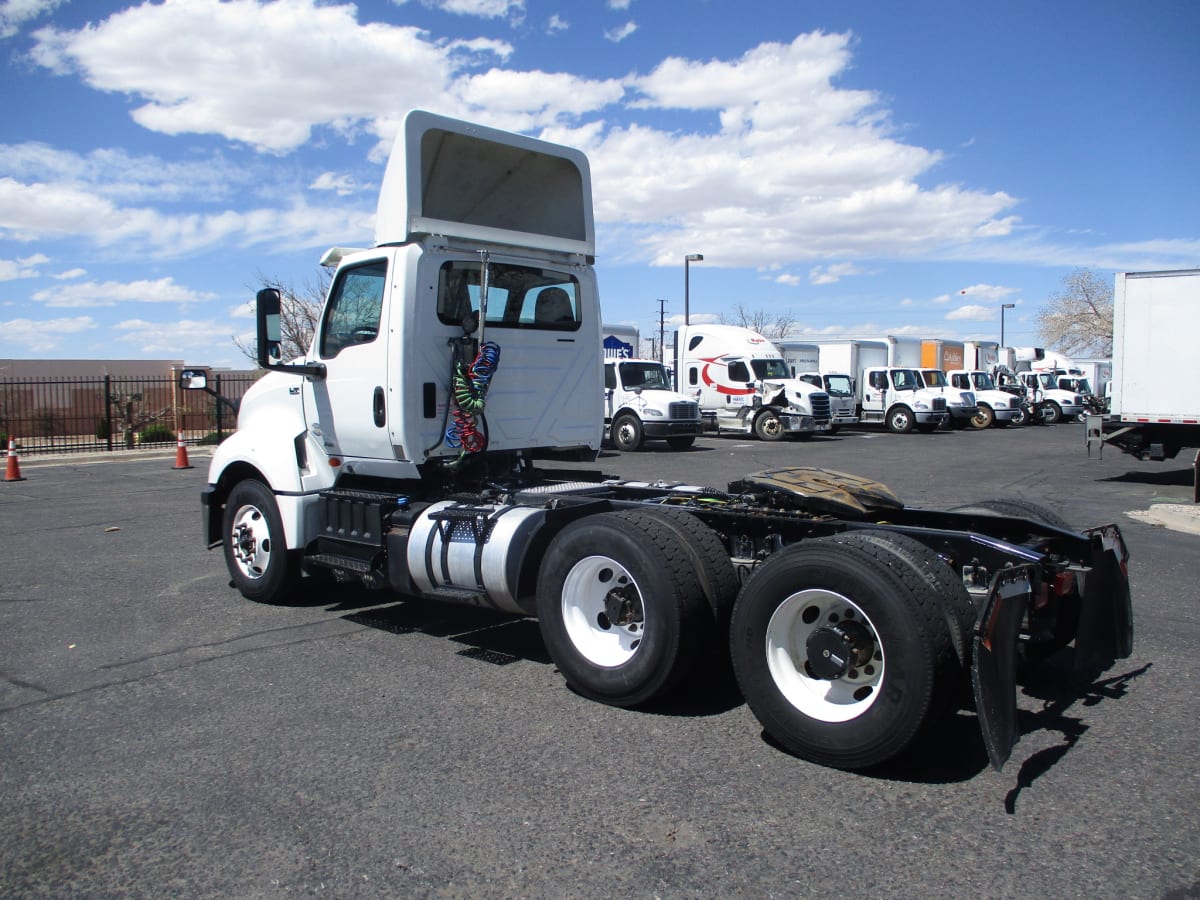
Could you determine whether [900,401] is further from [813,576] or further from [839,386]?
[813,576]

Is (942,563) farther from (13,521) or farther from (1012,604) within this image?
(13,521)

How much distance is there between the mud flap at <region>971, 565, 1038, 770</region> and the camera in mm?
3393

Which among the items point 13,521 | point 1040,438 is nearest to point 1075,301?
point 1040,438

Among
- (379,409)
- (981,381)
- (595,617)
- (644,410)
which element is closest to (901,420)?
(981,381)

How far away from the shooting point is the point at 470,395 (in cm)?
609

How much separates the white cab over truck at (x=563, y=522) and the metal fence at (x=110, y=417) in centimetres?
1753

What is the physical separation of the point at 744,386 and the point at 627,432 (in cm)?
570

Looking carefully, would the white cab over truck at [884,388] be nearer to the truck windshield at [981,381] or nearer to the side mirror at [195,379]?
the truck windshield at [981,381]

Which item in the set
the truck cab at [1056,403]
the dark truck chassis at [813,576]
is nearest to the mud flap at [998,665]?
the dark truck chassis at [813,576]

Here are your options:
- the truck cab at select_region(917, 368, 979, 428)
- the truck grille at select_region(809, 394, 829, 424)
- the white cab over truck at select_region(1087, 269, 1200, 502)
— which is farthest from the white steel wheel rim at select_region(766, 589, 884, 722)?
the truck cab at select_region(917, 368, 979, 428)

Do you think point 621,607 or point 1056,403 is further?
point 1056,403

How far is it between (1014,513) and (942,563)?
1459 mm

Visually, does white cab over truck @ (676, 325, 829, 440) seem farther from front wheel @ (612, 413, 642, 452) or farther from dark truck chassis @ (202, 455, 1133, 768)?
dark truck chassis @ (202, 455, 1133, 768)

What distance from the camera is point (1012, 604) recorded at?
3.59 m
